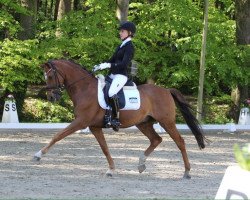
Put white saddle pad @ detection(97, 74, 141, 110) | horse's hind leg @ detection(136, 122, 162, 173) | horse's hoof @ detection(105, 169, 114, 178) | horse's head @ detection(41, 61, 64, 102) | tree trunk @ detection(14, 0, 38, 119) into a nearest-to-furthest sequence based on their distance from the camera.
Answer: horse's hoof @ detection(105, 169, 114, 178) → horse's head @ detection(41, 61, 64, 102) → white saddle pad @ detection(97, 74, 141, 110) → horse's hind leg @ detection(136, 122, 162, 173) → tree trunk @ detection(14, 0, 38, 119)

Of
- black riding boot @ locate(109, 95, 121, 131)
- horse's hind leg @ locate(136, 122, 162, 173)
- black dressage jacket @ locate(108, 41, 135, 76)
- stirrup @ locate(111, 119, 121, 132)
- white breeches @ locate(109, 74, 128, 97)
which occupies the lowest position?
horse's hind leg @ locate(136, 122, 162, 173)

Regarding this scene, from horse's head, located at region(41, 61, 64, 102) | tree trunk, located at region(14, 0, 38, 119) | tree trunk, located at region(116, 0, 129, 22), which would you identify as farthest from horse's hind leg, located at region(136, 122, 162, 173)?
tree trunk, located at region(14, 0, 38, 119)

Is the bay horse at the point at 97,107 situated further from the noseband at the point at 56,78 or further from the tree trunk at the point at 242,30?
the tree trunk at the point at 242,30

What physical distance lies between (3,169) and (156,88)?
315 cm

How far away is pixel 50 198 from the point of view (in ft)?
27.2

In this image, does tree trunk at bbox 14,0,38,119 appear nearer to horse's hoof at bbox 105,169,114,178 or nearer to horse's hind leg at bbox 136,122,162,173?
horse's hind leg at bbox 136,122,162,173

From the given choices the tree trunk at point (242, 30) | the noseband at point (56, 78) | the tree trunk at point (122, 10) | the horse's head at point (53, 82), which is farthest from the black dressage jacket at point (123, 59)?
the tree trunk at point (242, 30)

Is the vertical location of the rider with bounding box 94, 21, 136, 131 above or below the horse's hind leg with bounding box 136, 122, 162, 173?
above

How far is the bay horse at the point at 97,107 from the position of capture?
445 inches

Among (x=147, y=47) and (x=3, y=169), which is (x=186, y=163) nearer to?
(x=3, y=169)

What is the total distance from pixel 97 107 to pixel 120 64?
0.84 meters

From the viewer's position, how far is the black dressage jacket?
11.3m

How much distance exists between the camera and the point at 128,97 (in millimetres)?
11719

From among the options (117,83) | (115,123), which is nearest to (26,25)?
(117,83)
